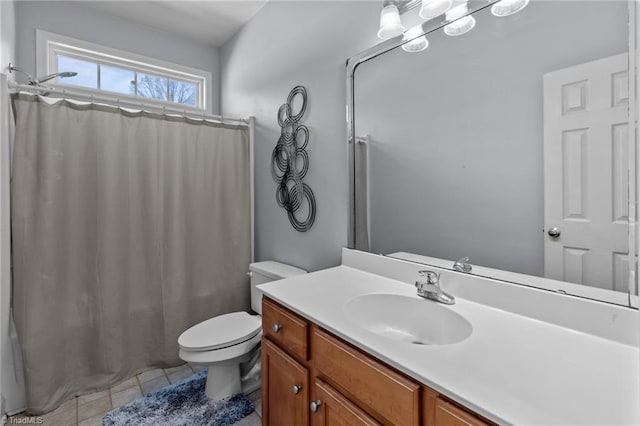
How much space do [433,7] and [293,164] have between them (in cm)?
116

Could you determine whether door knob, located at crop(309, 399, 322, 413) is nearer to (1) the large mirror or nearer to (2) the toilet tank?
(1) the large mirror

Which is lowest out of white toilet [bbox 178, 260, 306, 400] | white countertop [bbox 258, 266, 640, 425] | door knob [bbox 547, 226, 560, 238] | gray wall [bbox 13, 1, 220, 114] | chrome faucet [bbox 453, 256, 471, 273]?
white toilet [bbox 178, 260, 306, 400]

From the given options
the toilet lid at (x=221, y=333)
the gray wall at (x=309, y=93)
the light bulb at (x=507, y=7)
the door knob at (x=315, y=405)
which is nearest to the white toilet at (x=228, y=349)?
the toilet lid at (x=221, y=333)

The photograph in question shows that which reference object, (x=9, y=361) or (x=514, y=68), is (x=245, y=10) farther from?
(x=9, y=361)

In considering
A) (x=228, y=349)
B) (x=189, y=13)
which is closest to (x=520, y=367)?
(x=228, y=349)

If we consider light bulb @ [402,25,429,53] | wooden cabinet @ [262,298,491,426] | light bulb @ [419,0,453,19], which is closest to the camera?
wooden cabinet @ [262,298,491,426]

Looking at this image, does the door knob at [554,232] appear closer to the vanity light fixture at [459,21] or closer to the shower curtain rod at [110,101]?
the vanity light fixture at [459,21]

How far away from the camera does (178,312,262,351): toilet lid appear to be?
1.68 meters

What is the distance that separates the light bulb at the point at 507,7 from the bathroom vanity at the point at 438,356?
93 cm

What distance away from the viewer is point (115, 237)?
2.00m

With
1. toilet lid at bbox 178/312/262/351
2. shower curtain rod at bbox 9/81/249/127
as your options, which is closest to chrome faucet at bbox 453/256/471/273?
toilet lid at bbox 178/312/262/351

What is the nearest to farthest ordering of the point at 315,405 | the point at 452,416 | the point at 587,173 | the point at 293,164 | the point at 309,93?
the point at 452,416 → the point at 587,173 → the point at 315,405 → the point at 309,93 → the point at 293,164

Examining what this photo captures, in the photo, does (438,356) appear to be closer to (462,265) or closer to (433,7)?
(462,265)

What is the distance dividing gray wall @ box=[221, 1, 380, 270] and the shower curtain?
0.79ft
